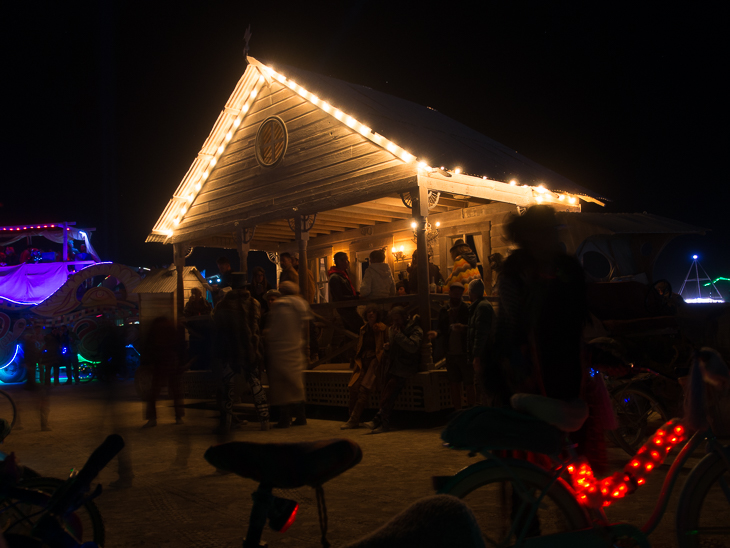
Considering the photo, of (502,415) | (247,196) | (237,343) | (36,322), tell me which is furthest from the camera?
(36,322)

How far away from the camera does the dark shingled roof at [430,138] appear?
11.0 m

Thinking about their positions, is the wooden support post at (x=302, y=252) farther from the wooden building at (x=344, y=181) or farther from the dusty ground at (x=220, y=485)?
the dusty ground at (x=220, y=485)

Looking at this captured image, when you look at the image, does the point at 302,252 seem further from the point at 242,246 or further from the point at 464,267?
the point at 464,267

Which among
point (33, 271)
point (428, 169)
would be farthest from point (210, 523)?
point (33, 271)

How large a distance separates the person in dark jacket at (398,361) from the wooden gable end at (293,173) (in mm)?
2934

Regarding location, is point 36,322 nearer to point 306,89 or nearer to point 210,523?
point 306,89

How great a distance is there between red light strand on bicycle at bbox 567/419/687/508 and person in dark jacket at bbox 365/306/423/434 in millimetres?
5836

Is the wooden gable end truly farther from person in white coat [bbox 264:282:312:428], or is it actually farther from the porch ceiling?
person in white coat [bbox 264:282:312:428]

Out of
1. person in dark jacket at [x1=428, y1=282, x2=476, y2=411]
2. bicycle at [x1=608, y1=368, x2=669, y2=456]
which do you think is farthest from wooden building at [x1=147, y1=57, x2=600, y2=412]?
bicycle at [x1=608, y1=368, x2=669, y2=456]

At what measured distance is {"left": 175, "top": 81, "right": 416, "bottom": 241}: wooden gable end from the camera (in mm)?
11891

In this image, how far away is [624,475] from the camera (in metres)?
3.29

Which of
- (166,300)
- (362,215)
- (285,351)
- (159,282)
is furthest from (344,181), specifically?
(159,282)

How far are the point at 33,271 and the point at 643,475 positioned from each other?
33530 mm

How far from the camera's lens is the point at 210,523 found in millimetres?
5070
